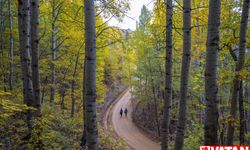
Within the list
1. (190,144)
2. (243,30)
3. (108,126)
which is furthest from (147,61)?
(243,30)

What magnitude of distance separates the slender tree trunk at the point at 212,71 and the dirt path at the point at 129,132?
1464 centimetres

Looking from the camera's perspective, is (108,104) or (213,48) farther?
(108,104)

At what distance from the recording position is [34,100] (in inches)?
252

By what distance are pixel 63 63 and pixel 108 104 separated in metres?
21.7

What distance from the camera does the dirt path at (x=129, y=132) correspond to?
1870cm

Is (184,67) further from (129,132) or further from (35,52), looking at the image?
(129,132)

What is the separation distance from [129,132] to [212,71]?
19.4m

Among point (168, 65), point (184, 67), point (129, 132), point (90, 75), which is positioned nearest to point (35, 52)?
point (90, 75)

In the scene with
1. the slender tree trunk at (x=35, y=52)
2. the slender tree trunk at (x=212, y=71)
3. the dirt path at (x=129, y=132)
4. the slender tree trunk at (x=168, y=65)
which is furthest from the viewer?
the dirt path at (x=129, y=132)

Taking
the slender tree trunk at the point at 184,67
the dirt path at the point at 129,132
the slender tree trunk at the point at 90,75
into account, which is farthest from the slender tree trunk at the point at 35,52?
the dirt path at the point at 129,132

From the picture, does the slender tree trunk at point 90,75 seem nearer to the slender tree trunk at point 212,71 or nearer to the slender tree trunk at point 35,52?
the slender tree trunk at point 212,71

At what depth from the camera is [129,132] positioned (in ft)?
73.8

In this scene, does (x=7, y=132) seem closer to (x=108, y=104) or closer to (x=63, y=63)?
(x=63, y=63)

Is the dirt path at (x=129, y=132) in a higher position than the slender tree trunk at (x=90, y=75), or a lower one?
lower
